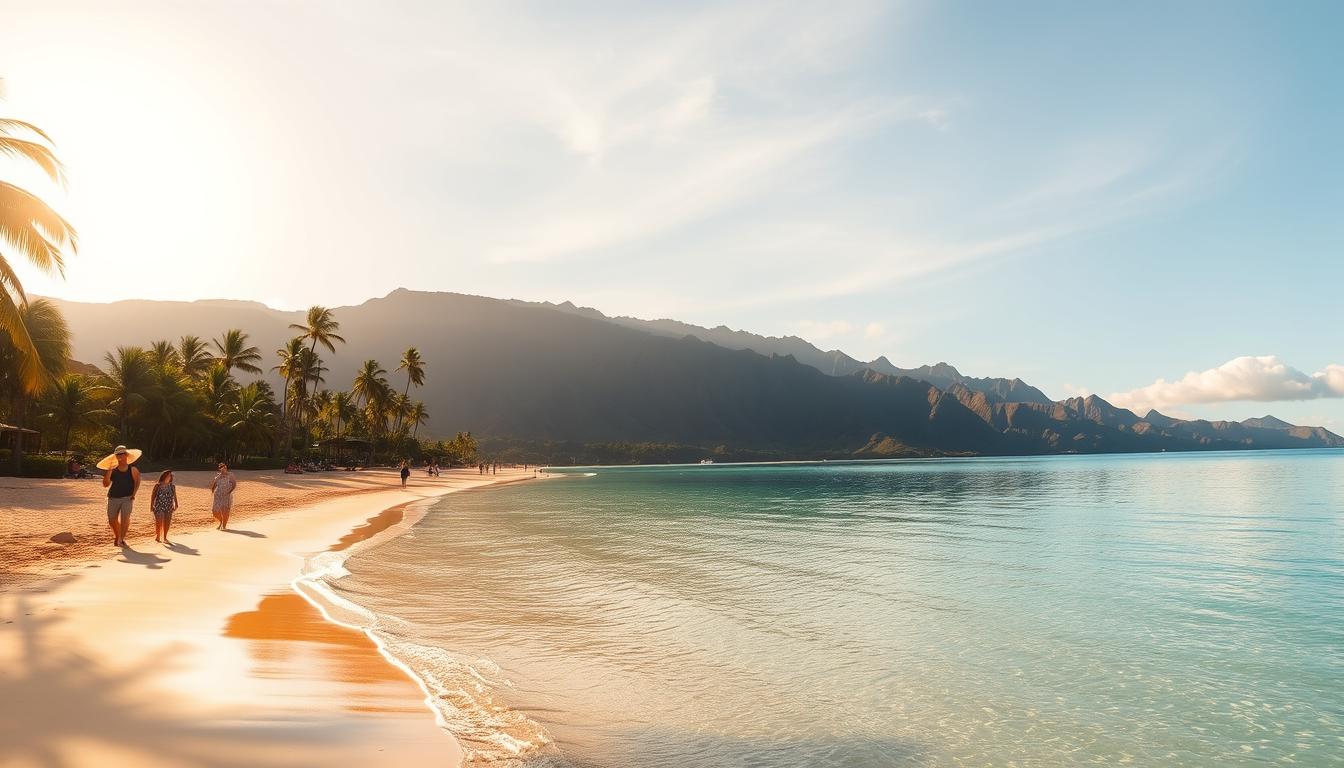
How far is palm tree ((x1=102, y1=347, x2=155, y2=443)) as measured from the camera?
56.6m

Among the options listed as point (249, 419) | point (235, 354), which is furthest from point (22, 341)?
point (235, 354)

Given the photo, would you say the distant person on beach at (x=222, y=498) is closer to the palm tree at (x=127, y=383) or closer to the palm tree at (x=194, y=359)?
the palm tree at (x=127, y=383)

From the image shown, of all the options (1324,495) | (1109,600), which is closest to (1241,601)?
(1109,600)

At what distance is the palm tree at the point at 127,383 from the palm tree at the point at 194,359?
20055 millimetres

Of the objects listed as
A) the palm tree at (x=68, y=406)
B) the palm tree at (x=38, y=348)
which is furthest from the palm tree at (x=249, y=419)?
the palm tree at (x=38, y=348)

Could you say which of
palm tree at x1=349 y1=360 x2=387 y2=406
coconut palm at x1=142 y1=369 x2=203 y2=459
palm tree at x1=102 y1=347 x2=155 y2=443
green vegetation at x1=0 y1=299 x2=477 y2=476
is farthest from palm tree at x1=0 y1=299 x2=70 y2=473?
palm tree at x1=349 y1=360 x2=387 y2=406

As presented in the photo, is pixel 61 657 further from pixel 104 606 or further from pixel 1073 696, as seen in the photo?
pixel 1073 696

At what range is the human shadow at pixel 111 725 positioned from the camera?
5.19m

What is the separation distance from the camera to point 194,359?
79.8 m

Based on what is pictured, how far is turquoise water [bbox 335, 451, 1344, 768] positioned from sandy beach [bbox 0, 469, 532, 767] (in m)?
0.99

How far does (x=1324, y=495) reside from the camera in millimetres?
48125

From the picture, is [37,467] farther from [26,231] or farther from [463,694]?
[463,694]

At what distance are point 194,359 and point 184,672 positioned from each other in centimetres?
8917

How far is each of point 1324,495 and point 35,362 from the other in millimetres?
72146
